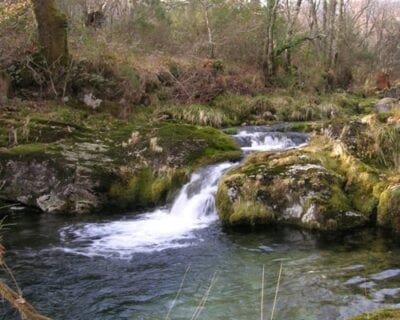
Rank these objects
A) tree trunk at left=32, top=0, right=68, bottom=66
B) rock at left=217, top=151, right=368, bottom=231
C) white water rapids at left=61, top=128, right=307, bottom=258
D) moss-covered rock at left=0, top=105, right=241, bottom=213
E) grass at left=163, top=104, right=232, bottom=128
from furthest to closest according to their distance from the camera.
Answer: grass at left=163, top=104, right=232, bottom=128, tree trunk at left=32, top=0, right=68, bottom=66, moss-covered rock at left=0, top=105, right=241, bottom=213, rock at left=217, top=151, right=368, bottom=231, white water rapids at left=61, top=128, right=307, bottom=258

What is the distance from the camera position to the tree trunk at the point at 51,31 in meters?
14.2

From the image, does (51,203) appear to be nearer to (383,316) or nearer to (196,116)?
(196,116)

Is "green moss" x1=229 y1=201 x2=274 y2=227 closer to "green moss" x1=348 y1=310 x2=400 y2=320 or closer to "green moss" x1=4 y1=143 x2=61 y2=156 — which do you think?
"green moss" x1=4 y1=143 x2=61 y2=156

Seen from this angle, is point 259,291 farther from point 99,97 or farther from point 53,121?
point 99,97

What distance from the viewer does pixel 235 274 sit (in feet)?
21.2

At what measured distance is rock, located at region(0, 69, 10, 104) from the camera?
13125 millimetres

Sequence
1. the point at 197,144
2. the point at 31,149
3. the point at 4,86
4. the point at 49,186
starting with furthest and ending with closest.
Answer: the point at 4,86 < the point at 197,144 < the point at 31,149 < the point at 49,186

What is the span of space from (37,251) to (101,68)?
926 cm

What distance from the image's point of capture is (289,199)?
8625 millimetres

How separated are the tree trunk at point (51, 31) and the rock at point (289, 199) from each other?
311 inches

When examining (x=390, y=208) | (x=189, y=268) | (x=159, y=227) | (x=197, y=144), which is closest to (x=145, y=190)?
(x=197, y=144)

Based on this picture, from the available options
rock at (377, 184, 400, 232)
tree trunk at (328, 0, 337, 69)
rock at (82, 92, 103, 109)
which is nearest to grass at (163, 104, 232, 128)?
rock at (82, 92, 103, 109)

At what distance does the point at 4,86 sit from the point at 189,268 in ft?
29.6

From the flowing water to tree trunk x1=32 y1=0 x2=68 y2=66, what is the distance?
6399 millimetres
